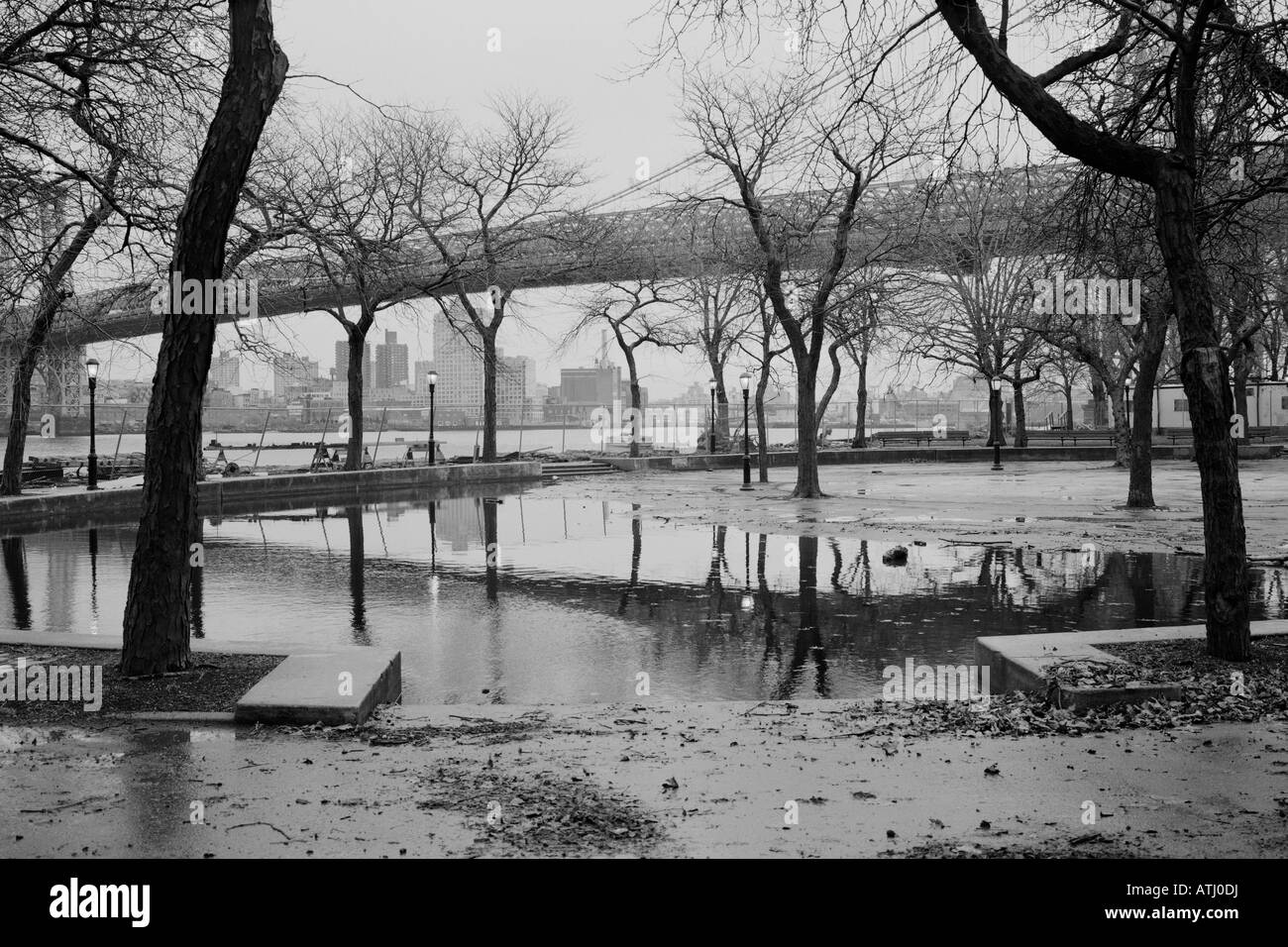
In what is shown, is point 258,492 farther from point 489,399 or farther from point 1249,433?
point 1249,433

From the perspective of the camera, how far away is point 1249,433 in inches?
2131

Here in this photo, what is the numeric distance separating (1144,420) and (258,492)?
21410 millimetres

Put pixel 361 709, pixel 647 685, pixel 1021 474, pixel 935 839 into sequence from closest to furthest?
pixel 935 839
pixel 361 709
pixel 647 685
pixel 1021 474

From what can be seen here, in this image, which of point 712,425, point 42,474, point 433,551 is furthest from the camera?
point 712,425

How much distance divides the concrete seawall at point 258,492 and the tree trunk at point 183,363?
9.65m

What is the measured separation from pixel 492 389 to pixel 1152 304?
2484 cm

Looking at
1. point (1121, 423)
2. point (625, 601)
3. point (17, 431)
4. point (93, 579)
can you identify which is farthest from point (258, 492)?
point (1121, 423)

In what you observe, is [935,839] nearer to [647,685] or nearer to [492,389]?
[647,685]

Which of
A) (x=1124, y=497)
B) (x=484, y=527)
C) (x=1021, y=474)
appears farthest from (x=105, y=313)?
(x=1021, y=474)

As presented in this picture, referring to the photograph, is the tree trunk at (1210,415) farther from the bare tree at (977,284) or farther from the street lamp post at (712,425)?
the street lamp post at (712,425)

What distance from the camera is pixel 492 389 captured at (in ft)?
139

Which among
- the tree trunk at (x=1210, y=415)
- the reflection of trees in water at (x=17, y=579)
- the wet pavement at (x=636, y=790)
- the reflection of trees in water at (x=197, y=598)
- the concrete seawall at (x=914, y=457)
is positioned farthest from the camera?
the concrete seawall at (x=914, y=457)

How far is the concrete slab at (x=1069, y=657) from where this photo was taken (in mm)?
7574

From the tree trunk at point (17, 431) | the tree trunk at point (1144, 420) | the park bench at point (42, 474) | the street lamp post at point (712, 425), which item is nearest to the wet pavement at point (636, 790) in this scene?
the tree trunk at point (1144, 420)
